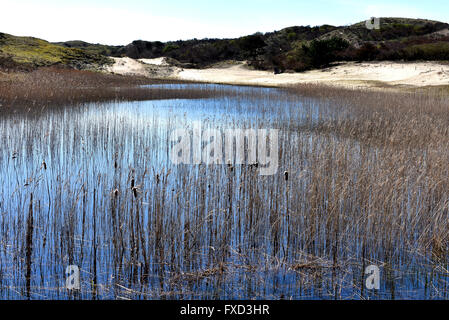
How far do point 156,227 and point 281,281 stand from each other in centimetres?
115

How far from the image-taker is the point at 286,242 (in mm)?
4141

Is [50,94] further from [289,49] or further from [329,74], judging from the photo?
[289,49]

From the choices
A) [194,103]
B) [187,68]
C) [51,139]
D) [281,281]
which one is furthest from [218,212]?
[187,68]

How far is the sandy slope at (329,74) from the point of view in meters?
23.0

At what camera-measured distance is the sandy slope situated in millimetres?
23033

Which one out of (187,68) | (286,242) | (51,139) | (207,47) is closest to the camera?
(286,242)

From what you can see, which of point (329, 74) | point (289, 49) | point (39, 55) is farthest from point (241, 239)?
point (289, 49)

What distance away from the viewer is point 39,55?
32.4 meters

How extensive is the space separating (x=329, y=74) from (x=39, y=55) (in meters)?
21.1

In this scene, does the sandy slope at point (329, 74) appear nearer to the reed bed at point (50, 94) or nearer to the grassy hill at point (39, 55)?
the grassy hill at point (39, 55)

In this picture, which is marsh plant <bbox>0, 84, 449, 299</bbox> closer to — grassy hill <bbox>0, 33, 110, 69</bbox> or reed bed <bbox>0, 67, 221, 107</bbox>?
reed bed <bbox>0, 67, 221, 107</bbox>

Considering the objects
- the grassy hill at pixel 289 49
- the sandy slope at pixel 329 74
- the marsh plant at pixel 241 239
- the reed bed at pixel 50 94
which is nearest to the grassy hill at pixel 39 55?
the grassy hill at pixel 289 49

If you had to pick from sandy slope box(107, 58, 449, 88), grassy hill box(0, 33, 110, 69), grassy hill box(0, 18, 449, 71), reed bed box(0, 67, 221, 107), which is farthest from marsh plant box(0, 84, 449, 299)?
grassy hill box(0, 33, 110, 69)
